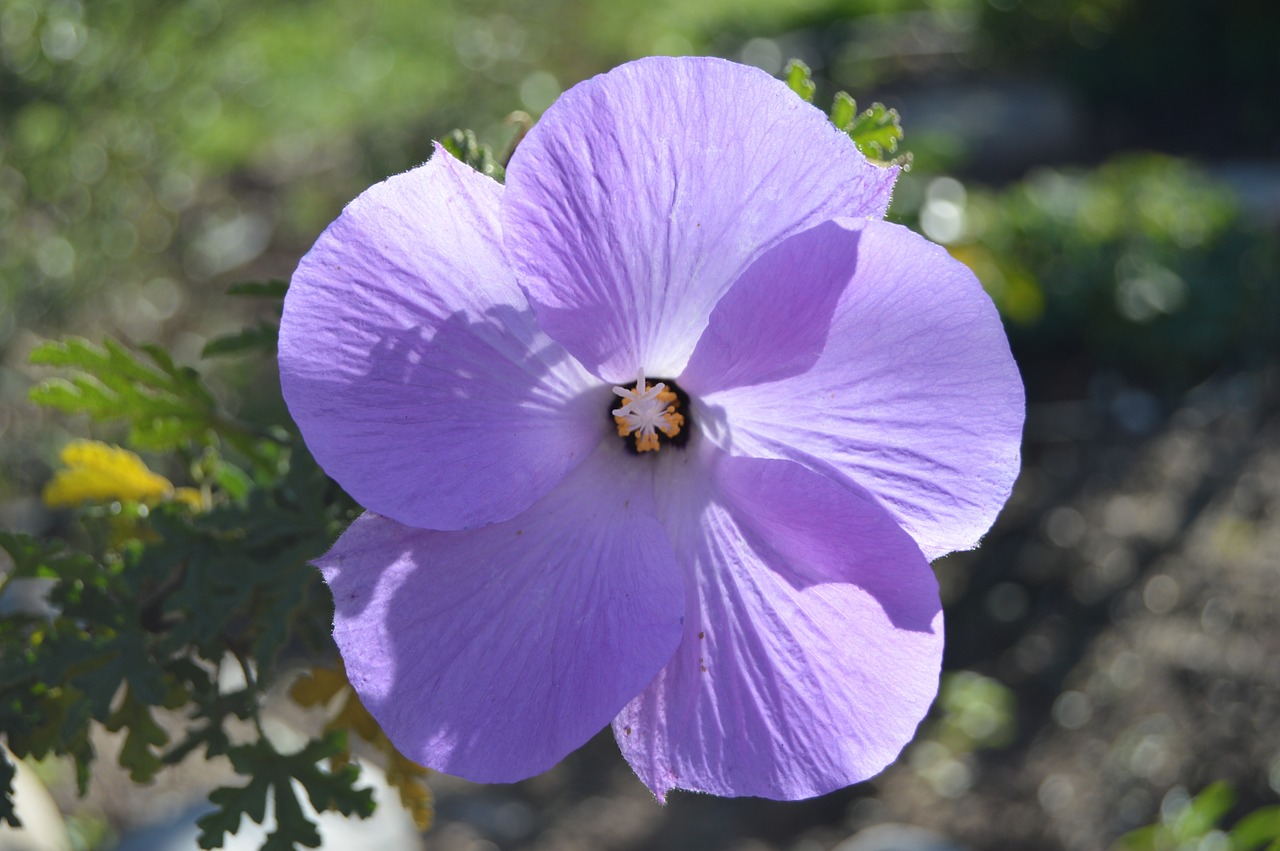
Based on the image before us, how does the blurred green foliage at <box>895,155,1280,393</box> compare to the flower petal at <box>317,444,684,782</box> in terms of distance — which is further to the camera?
the blurred green foliage at <box>895,155,1280,393</box>

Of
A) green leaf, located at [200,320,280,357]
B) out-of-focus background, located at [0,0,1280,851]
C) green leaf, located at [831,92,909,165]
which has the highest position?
green leaf, located at [831,92,909,165]

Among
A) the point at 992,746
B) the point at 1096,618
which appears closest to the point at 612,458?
the point at 992,746

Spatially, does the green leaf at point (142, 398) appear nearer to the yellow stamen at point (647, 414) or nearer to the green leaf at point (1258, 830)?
the yellow stamen at point (647, 414)

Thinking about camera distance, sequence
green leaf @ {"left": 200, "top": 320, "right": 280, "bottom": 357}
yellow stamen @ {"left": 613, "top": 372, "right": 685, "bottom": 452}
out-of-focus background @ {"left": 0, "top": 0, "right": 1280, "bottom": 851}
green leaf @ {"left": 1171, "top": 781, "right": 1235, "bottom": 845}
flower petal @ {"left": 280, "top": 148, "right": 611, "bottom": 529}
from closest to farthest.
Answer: flower petal @ {"left": 280, "top": 148, "right": 611, "bottom": 529}
yellow stamen @ {"left": 613, "top": 372, "right": 685, "bottom": 452}
green leaf @ {"left": 200, "top": 320, "right": 280, "bottom": 357}
green leaf @ {"left": 1171, "top": 781, "right": 1235, "bottom": 845}
out-of-focus background @ {"left": 0, "top": 0, "right": 1280, "bottom": 851}

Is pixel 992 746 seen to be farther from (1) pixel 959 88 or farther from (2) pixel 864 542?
(1) pixel 959 88

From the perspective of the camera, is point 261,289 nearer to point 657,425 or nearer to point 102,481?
point 102,481

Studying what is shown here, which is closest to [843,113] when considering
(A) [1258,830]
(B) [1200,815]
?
(A) [1258,830]

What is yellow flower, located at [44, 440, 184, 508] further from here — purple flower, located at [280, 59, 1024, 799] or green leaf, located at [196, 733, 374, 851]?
purple flower, located at [280, 59, 1024, 799]

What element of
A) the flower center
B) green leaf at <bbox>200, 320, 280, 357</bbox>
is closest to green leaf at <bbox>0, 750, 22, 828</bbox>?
green leaf at <bbox>200, 320, 280, 357</bbox>
